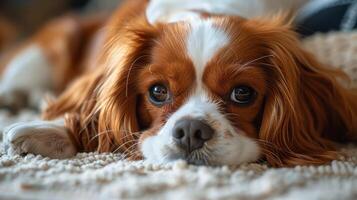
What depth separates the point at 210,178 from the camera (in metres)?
1.19

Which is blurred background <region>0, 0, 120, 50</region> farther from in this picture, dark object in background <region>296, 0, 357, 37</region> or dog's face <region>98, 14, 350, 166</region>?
dog's face <region>98, 14, 350, 166</region>

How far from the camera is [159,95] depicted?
158cm

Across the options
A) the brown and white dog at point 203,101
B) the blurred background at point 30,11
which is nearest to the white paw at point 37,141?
the brown and white dog at point 203,101

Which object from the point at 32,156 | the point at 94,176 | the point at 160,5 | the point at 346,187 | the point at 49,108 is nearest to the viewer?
the point at 346,187

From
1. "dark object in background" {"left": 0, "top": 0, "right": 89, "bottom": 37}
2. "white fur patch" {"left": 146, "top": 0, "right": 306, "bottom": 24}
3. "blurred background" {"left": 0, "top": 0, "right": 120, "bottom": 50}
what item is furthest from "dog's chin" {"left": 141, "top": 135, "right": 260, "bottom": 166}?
"dark object in background" {"left": 0, "top": 0, "right": 89, "bottom": 37}

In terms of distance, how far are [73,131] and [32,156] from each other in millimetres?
237

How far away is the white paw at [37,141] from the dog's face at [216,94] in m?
0.15

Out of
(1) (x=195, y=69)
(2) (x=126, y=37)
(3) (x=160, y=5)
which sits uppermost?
(3) (x=160, y=5)

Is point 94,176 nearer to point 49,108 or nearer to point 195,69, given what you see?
point 195,69

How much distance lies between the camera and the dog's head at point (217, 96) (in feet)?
4.69

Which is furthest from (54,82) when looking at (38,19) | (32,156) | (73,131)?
(32,156)

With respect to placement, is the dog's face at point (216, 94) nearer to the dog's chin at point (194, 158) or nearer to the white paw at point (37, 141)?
the dog's chin at point (194, 158)

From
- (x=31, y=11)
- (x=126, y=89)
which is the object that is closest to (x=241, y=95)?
(x=126, y=89)

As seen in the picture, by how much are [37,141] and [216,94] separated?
511 mm
